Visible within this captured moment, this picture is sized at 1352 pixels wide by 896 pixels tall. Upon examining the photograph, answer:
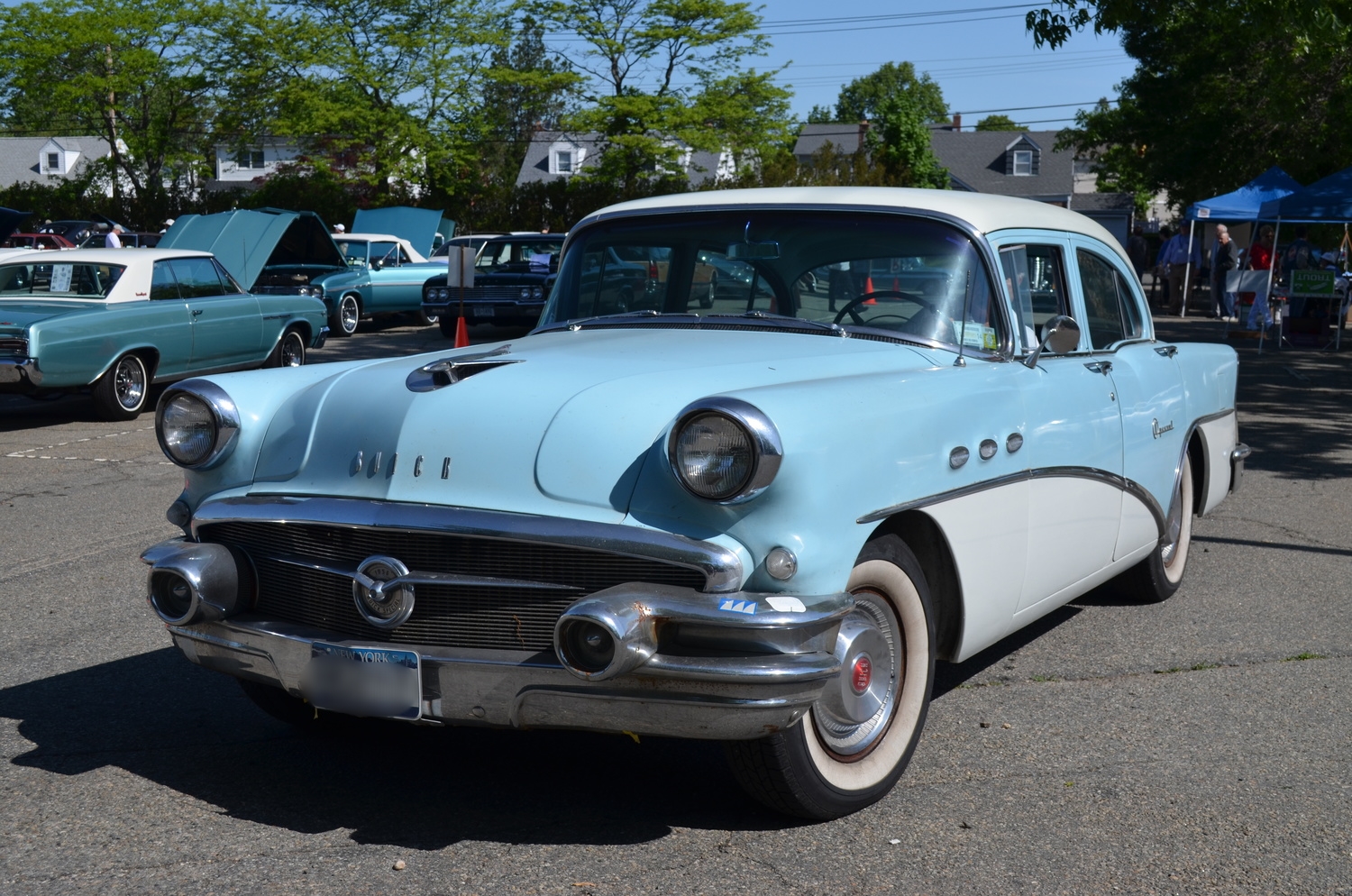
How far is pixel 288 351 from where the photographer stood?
46.9ft

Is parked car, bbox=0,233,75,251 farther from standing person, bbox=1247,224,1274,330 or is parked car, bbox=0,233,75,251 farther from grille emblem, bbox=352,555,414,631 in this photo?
grille emblem, bbox=352,555,414,631

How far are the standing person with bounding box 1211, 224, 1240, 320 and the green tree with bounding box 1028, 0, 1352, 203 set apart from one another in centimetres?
221

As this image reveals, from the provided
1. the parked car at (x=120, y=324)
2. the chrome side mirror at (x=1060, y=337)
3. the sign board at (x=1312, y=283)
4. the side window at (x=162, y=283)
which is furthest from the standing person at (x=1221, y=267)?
the chrome side mirror at (x=1060, y=337)

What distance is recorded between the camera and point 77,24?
1542 inches

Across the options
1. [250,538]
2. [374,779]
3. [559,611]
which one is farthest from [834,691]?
[250,538]

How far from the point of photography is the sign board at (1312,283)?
17375 mm

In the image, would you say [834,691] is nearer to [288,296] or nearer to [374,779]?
[374,779]

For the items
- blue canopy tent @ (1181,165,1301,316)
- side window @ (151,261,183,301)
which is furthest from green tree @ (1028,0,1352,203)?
side window @ (151,261,183,301)

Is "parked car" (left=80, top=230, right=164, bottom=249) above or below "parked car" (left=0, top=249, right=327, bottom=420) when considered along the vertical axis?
above

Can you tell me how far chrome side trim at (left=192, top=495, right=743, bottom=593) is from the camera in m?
3.01

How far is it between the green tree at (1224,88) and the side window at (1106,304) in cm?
744

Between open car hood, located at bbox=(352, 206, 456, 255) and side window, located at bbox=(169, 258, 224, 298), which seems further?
open car hood, located at bbox=(352, 206, 456, 255)

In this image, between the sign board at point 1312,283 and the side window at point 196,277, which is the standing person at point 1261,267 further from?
the side window at point 196,277

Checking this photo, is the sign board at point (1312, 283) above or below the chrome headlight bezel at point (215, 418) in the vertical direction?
above
